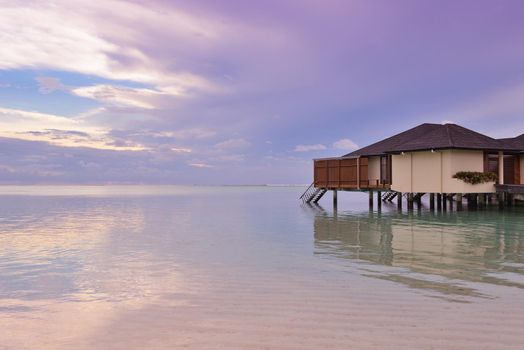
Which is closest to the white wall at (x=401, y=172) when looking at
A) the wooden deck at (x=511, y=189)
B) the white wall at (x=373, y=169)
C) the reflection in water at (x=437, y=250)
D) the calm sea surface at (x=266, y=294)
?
the white wall at (x=373, y=169)

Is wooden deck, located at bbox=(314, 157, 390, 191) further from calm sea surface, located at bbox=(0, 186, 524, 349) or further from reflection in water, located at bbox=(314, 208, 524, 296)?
calm sea surface, located at bbox=(0, 186, 524, 349)

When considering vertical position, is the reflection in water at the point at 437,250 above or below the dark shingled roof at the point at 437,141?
below

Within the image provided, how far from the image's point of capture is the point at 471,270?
10195mm

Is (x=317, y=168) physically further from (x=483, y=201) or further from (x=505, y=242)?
(x=505, y=242)

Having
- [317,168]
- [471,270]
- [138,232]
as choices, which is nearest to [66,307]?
[471,270]

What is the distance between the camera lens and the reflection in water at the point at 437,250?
9.29 meters

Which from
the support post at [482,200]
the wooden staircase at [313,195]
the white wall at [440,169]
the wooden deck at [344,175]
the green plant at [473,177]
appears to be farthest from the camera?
the wooden staircase at [313,195]

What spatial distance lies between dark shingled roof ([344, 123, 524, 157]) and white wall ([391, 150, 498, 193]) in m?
0.62

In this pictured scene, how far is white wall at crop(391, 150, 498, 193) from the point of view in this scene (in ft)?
86.4

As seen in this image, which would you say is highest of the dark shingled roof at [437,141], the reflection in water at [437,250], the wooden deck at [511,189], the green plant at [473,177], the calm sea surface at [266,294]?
the dark shingled roof at [437,141]

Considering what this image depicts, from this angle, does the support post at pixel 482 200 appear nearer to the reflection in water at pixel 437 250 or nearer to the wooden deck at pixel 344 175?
the wooden deck at pixel 344 175

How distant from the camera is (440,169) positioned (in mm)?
26875

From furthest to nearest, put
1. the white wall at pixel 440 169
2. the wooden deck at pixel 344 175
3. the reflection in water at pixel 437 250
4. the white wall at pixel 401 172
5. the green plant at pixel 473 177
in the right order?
the wooden deck at pixel 344 175
the white wall at pixel 401 172
the white wall at pixel 440 169
the green plant at pixel 473 177
the reflection in water at pixel 437 250

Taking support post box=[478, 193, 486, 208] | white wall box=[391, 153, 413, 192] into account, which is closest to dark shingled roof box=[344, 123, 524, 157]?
white wall box=[391, 153, 413, 192]
